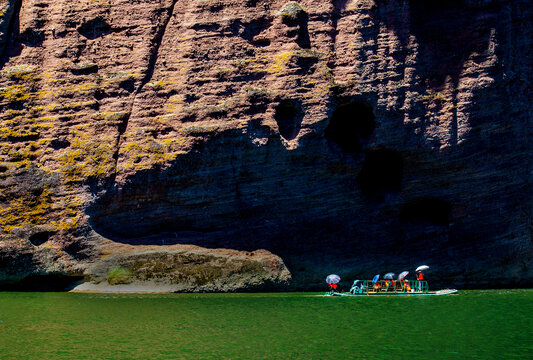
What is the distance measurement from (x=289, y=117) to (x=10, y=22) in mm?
9493

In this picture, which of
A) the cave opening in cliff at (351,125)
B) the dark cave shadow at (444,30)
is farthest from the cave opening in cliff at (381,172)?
the dark cave shadow at (444,30)

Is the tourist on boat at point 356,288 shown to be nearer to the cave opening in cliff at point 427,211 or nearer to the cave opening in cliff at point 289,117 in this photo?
the cave opening in cliff at point 427,211

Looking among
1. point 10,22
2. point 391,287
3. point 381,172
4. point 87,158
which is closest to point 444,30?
point 381,172

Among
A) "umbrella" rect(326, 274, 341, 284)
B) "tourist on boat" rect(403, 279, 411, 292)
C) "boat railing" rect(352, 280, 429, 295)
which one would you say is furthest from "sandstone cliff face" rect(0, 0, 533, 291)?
"umbrella" rect(326, 274, 341, 284)

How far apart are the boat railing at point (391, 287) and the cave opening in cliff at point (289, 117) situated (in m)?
4.92

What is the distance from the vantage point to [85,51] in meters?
21.6

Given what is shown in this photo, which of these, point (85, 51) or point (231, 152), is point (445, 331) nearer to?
point (231, 152)

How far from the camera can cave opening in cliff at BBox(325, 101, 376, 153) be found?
20797 millimetres

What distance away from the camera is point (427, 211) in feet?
71.2

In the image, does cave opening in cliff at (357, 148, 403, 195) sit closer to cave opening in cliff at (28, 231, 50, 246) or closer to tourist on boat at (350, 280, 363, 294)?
tourist on boat at (350, 280, 363, 294)

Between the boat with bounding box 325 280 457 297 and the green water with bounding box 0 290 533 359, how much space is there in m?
0.82

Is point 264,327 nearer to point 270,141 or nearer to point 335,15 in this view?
point 270,141

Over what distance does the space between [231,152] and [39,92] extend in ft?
20.9

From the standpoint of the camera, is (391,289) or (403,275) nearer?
(403,275)
